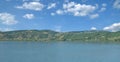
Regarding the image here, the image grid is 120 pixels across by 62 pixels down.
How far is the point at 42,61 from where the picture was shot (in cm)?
6744

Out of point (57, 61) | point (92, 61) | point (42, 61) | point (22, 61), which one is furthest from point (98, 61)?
point (22, 61)

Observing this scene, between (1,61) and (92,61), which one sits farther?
(92,61)

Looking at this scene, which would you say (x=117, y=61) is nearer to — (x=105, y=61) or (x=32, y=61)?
(x=105, y=61)

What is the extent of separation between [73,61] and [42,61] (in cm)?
961

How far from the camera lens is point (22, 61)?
6650 centimetres

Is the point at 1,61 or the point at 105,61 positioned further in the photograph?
the point at 105,61

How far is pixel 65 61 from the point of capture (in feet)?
223

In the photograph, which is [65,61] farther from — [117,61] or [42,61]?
[117,61]

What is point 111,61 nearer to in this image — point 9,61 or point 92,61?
point 92,61

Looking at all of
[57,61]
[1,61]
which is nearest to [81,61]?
[57,61]

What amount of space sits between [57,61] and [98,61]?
13.3 meters

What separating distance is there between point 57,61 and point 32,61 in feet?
25.3

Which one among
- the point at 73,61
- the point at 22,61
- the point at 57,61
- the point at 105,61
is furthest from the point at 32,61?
the point at 105,61

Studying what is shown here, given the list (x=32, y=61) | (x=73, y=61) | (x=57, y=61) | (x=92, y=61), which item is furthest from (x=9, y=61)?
(x=92, y=61)
